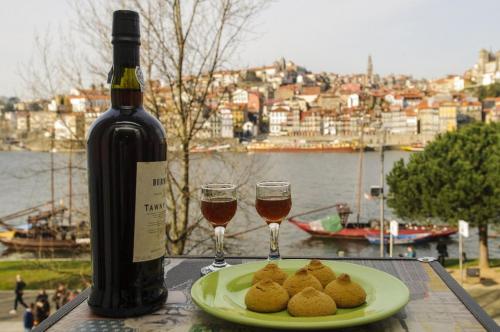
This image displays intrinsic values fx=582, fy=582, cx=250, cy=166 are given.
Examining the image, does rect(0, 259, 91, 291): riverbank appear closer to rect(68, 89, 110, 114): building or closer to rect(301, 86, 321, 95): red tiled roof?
rect(68, 89, 110, 114): building

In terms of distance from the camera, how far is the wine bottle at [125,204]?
0.90 metres

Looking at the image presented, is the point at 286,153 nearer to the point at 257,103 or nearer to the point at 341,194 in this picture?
the point at 257,103

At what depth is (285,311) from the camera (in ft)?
2.87

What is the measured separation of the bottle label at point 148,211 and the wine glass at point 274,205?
1.18 feet

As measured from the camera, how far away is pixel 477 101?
8062 centimetres

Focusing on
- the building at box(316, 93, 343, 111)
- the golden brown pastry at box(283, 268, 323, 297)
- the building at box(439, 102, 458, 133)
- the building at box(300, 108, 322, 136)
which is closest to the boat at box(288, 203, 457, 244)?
the golden brown pastry at box(283, 268, 323, 297)

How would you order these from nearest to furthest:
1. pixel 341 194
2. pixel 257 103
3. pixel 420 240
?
1. pixel 420 240
2. pixel 341 194
3. pixel 257 103

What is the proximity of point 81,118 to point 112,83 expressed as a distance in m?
5.64

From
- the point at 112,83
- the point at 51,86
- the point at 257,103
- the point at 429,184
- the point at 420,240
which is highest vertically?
the point at 257,103

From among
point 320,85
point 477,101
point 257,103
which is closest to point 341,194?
point 257,103

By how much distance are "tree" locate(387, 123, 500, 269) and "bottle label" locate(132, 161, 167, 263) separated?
1402 centimetres

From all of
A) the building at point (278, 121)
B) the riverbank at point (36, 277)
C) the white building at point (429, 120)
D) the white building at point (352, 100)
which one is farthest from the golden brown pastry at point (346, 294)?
the white building at point (352, 100)

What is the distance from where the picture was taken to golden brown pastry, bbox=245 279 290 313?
34.0 inches

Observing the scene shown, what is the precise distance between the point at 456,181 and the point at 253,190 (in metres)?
9.57
